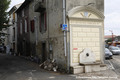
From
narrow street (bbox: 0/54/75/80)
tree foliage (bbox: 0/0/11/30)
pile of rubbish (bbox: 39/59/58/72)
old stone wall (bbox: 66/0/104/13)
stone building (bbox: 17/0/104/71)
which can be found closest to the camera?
narrow street (bbox: 0/54/75/80)

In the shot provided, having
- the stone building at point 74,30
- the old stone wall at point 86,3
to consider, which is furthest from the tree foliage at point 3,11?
the old stone wall at point 86,3

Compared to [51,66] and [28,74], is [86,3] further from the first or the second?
[28,74]

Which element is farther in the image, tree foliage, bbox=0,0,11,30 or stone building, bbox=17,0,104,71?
tree foliage, bbox=0,0,11,30

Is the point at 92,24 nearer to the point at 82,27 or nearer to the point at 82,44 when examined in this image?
the point at 82,27

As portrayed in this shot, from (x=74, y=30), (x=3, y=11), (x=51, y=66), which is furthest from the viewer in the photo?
(x=3, y=11)

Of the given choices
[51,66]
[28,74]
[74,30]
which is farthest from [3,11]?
[74,30]

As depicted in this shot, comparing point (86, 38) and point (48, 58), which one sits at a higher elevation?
point (86, 38)

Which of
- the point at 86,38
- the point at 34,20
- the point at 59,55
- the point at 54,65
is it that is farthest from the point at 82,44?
the point at 34,20

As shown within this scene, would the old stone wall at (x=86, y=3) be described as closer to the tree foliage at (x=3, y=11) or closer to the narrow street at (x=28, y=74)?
the narrow street at (x=28, y=74)

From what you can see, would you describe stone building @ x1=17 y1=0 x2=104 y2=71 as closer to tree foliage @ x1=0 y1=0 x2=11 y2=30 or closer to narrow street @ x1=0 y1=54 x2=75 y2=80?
narrow street @ x1=0 y1=54 x2=75 y2=80

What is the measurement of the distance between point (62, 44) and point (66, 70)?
1.82 metres

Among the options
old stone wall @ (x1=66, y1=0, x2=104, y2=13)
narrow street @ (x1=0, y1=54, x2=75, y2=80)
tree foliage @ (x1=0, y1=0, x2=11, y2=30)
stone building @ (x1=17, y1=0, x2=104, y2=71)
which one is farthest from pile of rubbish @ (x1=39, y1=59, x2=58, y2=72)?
tree foliage @ (x1=0, y1=0, x2=11, y2=30)

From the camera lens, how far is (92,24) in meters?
11.0

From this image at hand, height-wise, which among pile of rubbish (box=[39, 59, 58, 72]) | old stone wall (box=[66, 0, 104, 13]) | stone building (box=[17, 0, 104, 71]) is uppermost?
old stone wall (box=[66, 0, 104, 13])
